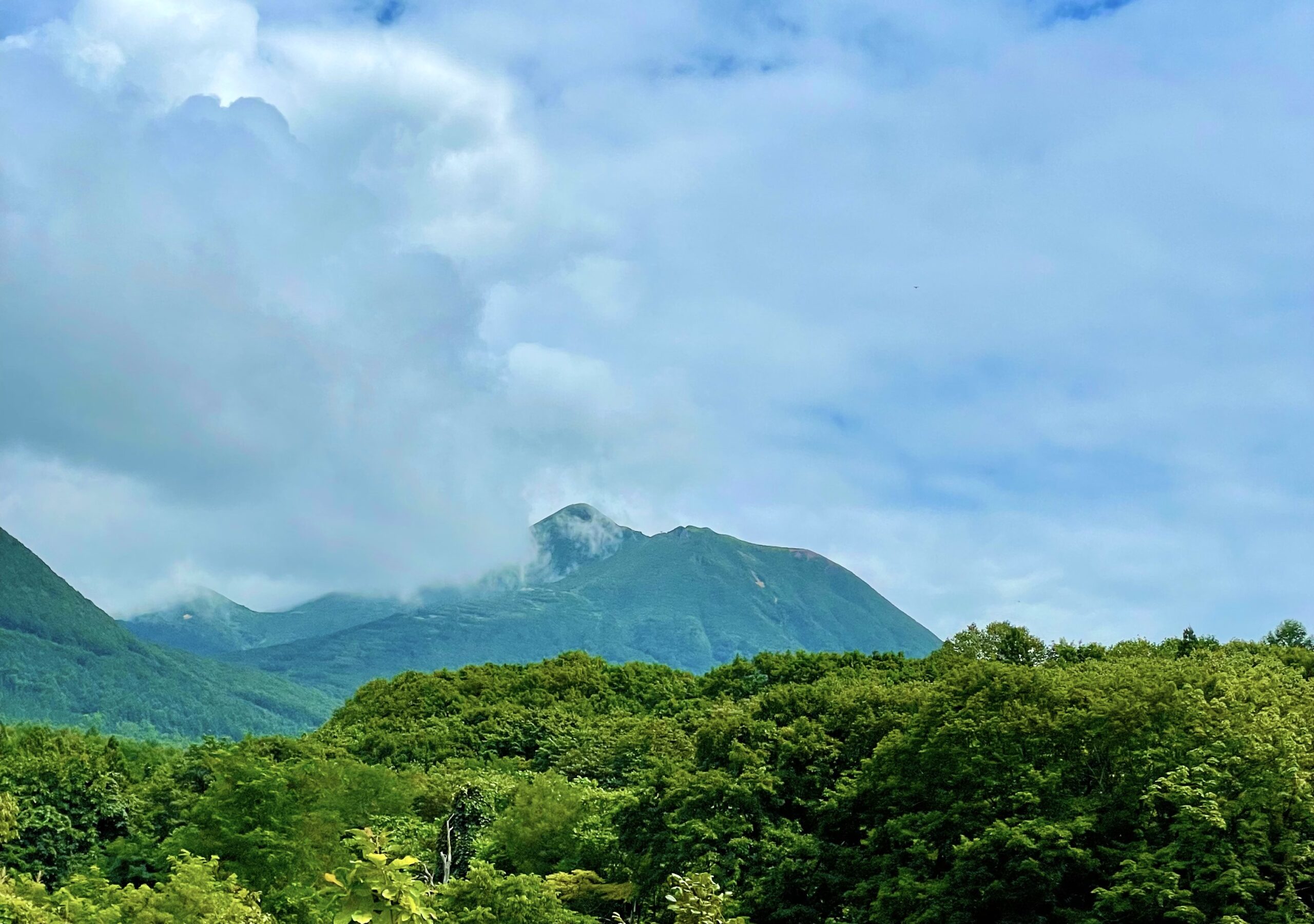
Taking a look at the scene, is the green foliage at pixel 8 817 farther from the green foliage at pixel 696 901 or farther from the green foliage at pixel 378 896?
the green foliage at pixel 696 901

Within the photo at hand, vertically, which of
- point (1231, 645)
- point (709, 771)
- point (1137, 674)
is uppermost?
point (1231, 645)

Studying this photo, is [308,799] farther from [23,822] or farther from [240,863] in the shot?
[23,822]

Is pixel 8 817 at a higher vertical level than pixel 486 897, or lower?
lower

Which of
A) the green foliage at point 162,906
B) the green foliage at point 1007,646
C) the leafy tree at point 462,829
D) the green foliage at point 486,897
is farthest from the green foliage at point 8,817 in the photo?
the green foliage at point 1007,646

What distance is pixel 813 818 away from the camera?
1487 inches

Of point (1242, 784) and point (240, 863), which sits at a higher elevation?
point (1242, 784)

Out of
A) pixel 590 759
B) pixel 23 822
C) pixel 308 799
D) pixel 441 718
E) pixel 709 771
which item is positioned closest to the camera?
pixel 709 771

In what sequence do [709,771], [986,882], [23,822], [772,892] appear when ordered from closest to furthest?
[986,882] → [772,892] → [709,771] → [23,822]

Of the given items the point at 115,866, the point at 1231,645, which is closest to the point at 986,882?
the point at 1231,645

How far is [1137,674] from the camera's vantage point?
117 feet

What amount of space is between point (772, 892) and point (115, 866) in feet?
100

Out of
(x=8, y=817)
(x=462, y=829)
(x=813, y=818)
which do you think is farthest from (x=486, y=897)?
(x=8, y=817)

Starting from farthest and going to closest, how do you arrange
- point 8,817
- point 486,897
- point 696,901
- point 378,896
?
point 8,817, point 486,897, point 696,901, point 378,896

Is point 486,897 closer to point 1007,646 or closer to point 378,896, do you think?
point 378,896
